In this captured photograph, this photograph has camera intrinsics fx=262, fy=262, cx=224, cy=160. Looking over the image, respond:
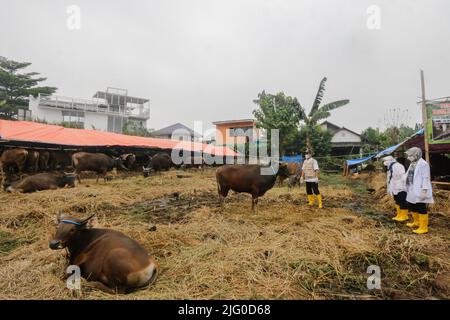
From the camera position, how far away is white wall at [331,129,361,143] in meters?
31.7

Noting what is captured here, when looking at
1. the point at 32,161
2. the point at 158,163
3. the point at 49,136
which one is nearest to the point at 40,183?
the point at 32,161

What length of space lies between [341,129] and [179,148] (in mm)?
21194

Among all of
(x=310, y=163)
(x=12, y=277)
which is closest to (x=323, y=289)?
(x=12, y=277)

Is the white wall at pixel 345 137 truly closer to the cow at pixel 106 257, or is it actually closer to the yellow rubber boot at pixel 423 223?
the yellow rubber boot at pixel 423 223

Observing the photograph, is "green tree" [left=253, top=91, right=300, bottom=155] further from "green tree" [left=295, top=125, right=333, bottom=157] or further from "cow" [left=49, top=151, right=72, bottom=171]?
"cow" [left=49, top=151, right=72, bottom=171]

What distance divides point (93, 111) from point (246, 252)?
112 feet

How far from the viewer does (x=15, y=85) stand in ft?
93.2

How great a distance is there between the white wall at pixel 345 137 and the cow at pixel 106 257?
1268 inches

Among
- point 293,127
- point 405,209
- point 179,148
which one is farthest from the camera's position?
point 293,127

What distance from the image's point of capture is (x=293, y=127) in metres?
24.0

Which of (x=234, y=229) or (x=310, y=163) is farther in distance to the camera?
(x=310, y=163)

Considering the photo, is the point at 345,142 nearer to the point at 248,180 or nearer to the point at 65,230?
the point at 248,180

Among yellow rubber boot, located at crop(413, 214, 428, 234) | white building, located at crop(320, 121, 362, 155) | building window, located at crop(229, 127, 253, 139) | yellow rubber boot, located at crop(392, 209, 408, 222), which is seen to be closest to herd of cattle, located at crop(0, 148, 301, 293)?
yellow rubber boot, located at crop(392, 209, 408, 222)

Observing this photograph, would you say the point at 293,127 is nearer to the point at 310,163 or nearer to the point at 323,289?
the point at 310,163
